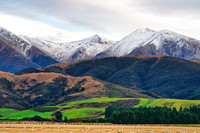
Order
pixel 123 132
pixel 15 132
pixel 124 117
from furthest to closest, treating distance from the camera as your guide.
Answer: pixel 124 117
pixel 123 132
pixel 15 132

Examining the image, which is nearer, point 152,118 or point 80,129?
point 80,129

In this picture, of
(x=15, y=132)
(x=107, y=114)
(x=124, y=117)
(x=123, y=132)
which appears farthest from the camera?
(x=107, y=114)

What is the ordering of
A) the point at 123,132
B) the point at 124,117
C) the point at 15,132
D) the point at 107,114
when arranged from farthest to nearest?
the point at 107,114, the point at 124,117, the point at 123,132, the point at 15,132

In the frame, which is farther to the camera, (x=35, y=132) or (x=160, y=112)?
(x=160, y=112)

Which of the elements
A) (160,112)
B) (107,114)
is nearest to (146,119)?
(160,112)

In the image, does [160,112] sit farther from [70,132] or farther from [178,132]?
[70,132]

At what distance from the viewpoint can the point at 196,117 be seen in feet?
502

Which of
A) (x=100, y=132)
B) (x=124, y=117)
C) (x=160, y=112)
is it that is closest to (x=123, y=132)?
(x=100, y=132)

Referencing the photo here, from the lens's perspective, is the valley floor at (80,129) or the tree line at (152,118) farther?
the tree line at (152,118)

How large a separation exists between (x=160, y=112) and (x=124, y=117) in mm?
17405

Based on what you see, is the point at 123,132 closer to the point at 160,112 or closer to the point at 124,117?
the point at 124,117

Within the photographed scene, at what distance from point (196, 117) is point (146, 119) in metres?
23.5

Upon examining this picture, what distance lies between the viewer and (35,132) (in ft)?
263

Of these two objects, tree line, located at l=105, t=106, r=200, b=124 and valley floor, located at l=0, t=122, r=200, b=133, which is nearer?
valley floor, located at l=0, t=122, r=200, b=133
